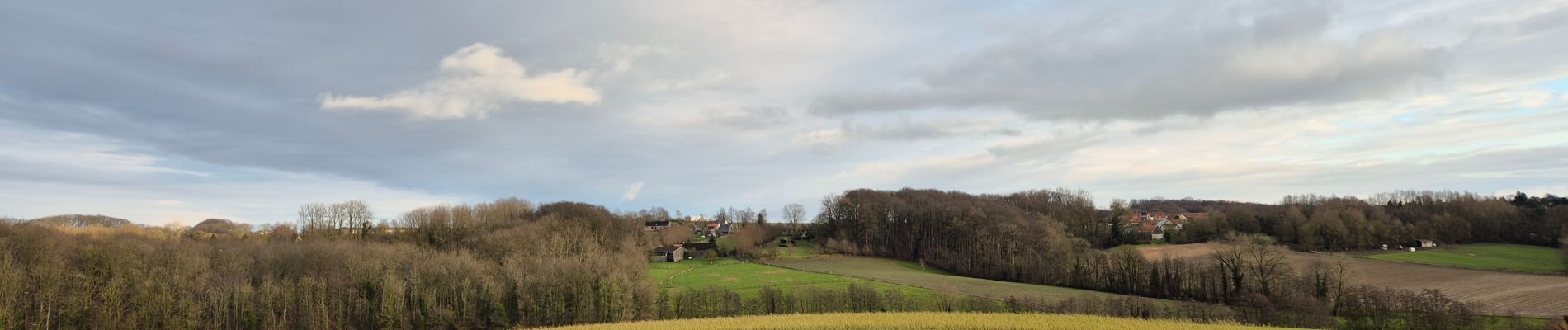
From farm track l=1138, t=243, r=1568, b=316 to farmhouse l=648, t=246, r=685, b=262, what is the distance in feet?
267

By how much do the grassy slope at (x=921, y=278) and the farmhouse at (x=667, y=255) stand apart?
20.4m

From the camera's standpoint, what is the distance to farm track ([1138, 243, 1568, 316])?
204ft

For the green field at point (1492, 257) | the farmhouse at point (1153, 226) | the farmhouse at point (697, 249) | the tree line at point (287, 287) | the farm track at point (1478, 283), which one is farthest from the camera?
the farmhouse at point (1153, 226)

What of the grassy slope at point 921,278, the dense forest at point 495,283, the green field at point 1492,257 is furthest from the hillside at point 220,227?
the green field at point 1492,257

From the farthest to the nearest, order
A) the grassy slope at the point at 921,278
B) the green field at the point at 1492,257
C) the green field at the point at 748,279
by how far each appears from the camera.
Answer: the green field at the point at 1492,257 < the green field at the point at 748,279 < the grassy slope at the point at 921,278

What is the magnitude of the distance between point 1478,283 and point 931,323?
85649 mm

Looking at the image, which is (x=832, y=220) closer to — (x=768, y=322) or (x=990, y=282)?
(x=990, y=282)

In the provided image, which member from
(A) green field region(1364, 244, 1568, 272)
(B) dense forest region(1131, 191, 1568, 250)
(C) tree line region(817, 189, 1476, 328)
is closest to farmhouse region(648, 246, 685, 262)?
(C) tree line region(817, 189, 1476, 328)

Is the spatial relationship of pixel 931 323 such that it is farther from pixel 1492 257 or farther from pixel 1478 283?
pixel 1492 257

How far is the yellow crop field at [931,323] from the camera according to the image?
3092 centimetres

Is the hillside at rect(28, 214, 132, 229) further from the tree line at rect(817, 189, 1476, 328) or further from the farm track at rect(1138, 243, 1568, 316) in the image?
the farm track at rect(1138, 243, 1568, 316)

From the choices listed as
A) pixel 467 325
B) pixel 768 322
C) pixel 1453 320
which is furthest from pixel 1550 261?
pixel 467 325

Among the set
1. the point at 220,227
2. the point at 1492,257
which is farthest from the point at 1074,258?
the point at 220,227

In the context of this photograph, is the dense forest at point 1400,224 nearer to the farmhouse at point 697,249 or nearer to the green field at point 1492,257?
the green field at point 1492,257
